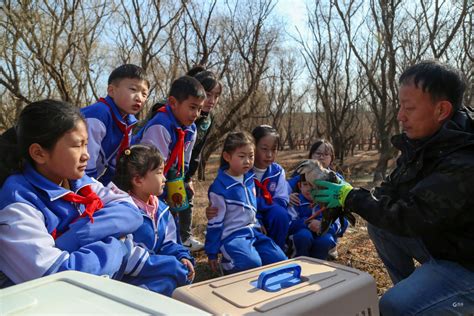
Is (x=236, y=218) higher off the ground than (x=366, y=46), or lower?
lower

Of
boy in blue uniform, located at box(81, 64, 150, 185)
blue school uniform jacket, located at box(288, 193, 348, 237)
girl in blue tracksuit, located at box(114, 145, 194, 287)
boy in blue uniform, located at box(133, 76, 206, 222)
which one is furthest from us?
blue school uniform jacket, located at box(288, 193, 348, 237)

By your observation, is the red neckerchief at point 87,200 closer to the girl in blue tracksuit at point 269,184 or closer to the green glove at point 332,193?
the green glove at point 332,193

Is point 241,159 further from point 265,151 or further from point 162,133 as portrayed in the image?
point 162,133

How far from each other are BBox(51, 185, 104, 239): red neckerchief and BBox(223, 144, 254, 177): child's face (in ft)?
3.51

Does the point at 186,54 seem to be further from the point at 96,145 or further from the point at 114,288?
the point at 114,288

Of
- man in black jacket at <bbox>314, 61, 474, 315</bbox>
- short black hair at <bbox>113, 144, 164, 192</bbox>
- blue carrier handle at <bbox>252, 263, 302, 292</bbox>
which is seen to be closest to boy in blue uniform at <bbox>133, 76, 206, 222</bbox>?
short black hair at <bbox>113, 144, 164, 192</bbox>

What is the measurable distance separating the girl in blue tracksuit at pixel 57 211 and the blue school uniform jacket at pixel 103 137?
0.51m

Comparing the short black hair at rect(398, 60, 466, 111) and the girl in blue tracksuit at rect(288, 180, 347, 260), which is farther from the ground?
the short black hair at rect(398, 60, 466, 111)

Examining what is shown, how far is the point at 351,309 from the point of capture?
1.28 m

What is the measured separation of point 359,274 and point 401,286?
25 centimetres

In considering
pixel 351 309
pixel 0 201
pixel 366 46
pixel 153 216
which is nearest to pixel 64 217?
pixel 0 201

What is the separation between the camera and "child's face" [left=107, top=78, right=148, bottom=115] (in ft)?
7.42

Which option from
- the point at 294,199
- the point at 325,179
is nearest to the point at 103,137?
the point at 325,179

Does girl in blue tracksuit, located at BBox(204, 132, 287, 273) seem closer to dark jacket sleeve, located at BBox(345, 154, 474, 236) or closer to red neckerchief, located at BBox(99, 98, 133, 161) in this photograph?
red neckerchief, located at BBox(99, 98, 133, 161)
